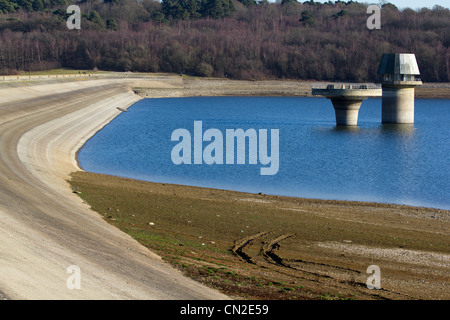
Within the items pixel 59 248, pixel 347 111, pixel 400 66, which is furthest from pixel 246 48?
pixel 59 248

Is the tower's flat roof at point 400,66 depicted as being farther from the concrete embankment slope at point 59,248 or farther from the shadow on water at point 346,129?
the concrete embankment slope at point 59,248

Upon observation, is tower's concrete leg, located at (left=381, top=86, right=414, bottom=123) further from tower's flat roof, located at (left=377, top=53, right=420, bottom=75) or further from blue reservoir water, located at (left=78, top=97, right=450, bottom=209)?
tower's flat roof, located at (left=377, top=53, right=420, bottom=75)

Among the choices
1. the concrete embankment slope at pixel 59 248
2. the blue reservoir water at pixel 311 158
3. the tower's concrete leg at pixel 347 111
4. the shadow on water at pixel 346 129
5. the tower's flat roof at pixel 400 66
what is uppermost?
the tower's flat roof at pixel 400 66

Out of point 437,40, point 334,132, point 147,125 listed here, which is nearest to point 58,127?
point 147,125

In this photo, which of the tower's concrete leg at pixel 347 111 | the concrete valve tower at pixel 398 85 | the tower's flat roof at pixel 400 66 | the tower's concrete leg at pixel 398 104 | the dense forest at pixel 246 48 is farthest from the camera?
the dense forest at pixel 246 48

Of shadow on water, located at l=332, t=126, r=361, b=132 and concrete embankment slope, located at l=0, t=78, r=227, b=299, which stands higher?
concrete embankment slope, located at l=0, t=78, r=227, b=299

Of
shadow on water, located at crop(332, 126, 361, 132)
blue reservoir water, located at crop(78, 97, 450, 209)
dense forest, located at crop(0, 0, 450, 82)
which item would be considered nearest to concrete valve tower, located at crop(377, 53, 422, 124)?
blue reservoir water, located at crop(78, 97, 450, 209)

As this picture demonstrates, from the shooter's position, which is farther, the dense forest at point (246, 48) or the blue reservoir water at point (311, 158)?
the dense forest at point (246, 48)

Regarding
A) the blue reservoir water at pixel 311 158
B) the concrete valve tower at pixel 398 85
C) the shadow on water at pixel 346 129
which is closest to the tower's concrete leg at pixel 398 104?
the concrete valve tower at pixel 398 85

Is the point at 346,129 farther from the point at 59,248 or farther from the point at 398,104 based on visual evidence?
the point at 59,248
